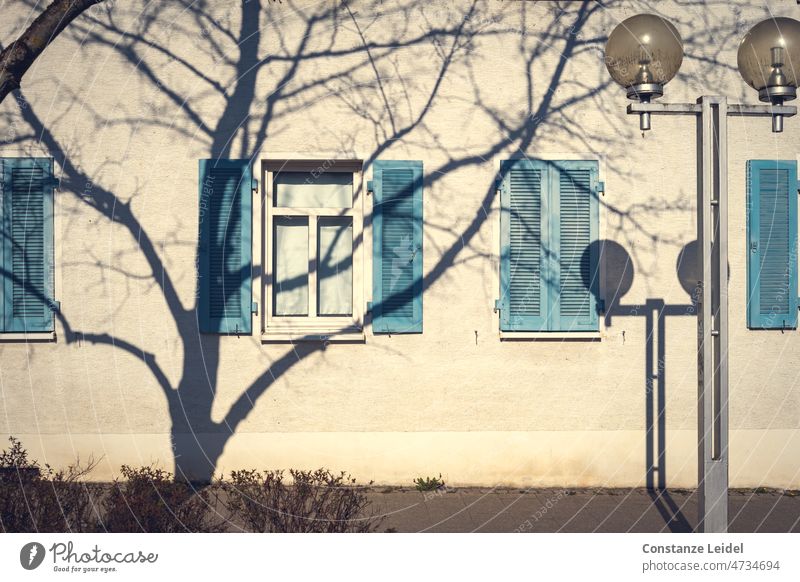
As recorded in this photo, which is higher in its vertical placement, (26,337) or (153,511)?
(26,337)

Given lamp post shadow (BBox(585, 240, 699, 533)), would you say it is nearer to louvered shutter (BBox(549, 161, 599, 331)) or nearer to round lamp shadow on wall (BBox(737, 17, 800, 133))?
louvered shutter (BBox(549, 161, 599, 331))

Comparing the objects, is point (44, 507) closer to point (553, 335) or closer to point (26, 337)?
point (26, 337)

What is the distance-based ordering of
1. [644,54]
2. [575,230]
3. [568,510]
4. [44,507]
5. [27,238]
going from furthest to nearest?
1. [575,230]
2. [27,238]
3. [568,510]
4. [44,507]
5. [644,54]

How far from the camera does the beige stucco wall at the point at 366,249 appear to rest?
8.84 meters

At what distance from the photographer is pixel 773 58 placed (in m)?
5.46

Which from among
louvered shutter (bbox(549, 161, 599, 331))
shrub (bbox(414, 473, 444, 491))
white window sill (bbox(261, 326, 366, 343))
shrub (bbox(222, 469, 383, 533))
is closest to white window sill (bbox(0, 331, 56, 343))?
white window sill (bbox(261, 326, 366, 343))

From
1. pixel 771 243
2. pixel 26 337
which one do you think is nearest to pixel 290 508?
pixel 26 337

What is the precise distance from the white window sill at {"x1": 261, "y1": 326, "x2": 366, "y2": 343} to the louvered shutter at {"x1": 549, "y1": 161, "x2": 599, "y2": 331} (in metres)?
2.12

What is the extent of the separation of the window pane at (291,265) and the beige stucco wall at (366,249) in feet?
1.00

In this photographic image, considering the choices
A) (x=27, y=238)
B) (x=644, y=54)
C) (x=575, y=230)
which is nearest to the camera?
(x=644, y=54)

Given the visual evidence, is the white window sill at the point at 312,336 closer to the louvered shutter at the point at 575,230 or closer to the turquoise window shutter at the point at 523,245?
the turquoise window shutter at the point at 523,245

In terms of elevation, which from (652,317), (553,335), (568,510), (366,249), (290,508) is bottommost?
(568,510)

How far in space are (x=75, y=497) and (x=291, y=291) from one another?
151 inches

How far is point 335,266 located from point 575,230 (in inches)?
100
